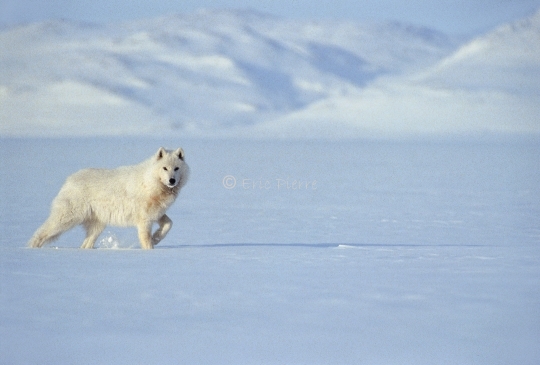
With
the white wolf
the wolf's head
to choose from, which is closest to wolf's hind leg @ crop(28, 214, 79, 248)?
the white wolf

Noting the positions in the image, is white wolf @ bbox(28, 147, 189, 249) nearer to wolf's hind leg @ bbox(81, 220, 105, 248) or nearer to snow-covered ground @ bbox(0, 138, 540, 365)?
wolf's hind leg @ bbox(81, 220, 105, 248)

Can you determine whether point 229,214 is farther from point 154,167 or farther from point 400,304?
point 400,304

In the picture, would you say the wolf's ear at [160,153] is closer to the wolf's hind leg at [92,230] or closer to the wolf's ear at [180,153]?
the wolf's ear at [180,153]

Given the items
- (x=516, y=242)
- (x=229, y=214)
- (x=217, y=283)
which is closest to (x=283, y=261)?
(x=217, y=283)

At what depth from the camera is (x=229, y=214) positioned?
9695 millimetres

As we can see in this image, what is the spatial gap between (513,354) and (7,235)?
5.70 meters

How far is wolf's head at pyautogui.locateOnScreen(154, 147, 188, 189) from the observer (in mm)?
6090

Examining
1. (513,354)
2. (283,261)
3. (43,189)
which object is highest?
(43,189)
